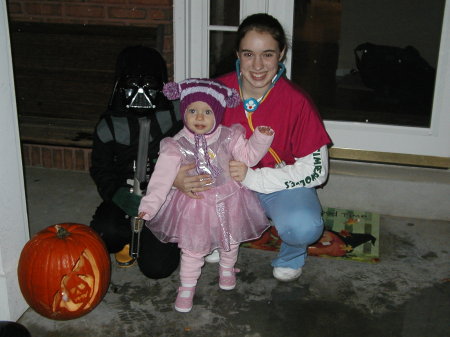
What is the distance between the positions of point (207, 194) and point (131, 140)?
1.72 feet

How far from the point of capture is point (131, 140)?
107 inches

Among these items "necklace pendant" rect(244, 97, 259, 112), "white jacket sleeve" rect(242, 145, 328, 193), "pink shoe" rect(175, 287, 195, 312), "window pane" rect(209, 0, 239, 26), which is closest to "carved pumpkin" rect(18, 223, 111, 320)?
"pink shoe" rect(175, 287, 195, 312)

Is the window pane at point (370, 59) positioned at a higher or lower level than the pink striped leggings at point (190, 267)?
higher

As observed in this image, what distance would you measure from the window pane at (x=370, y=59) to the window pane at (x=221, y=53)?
53 cm

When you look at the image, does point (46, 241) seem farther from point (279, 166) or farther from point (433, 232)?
point (433, 232)

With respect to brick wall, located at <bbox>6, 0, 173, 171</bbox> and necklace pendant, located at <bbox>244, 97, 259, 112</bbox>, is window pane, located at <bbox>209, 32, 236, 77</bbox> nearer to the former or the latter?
brick wall, located at <bbox>6, 0, 173, 171</bbox>

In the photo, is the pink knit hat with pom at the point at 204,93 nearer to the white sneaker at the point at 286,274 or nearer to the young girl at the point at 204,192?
the young girl at the point at 204,192

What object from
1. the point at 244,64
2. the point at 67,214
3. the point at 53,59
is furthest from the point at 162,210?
the point at 53,59

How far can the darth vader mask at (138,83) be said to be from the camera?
8.46 feet

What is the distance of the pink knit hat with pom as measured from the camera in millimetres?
2354

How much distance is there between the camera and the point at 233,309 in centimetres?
256

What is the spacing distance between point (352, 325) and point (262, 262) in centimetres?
70

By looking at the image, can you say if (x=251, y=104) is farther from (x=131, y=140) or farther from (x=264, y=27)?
(x=131, y=140)

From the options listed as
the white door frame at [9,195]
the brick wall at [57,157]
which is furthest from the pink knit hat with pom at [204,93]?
the brick wall at [57,157]
